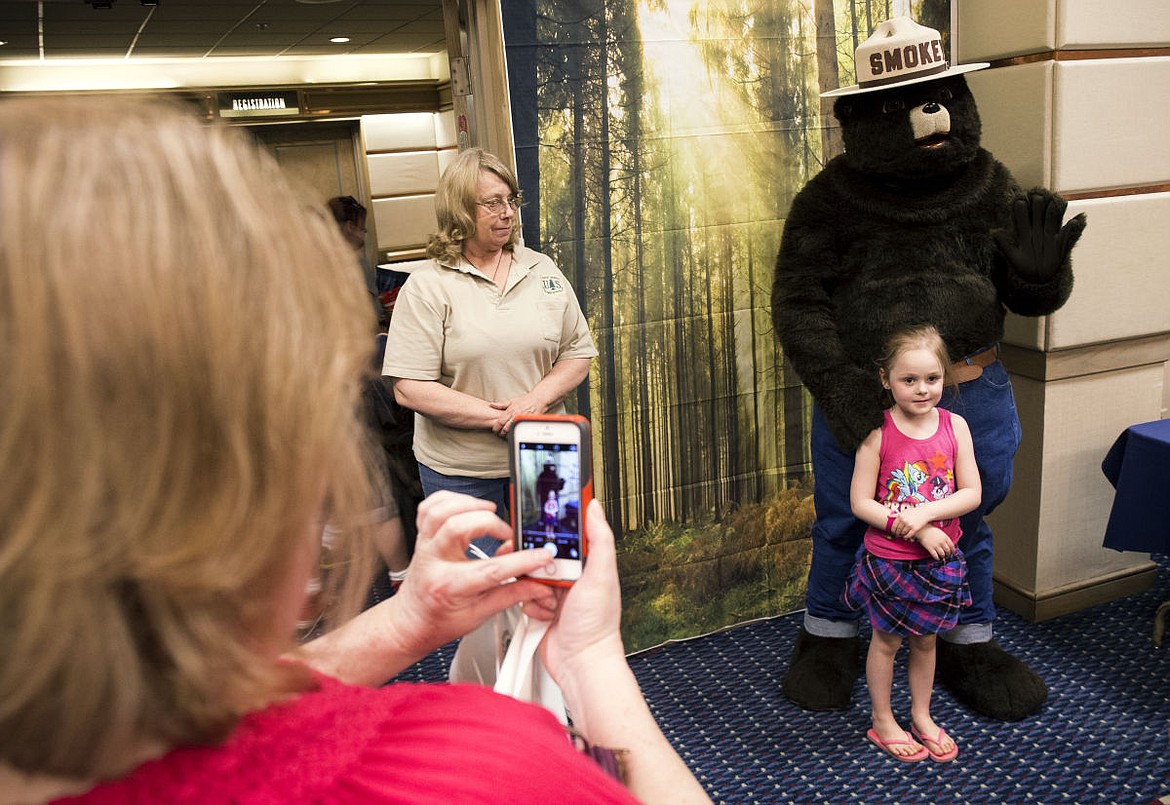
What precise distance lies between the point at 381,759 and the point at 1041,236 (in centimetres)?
250

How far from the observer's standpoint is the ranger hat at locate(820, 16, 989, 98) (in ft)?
8.32

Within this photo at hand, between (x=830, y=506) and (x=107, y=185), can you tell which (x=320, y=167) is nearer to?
A: (x=830, y=506)

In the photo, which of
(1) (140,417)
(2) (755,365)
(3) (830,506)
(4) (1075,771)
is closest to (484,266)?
(2) (755,365)

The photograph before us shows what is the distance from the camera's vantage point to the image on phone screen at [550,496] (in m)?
1.09

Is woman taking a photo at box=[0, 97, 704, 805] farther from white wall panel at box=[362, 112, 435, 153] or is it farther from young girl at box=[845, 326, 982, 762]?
white wall panel at box=[362, 112, 435, 153]

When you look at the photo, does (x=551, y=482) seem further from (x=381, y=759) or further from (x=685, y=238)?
(x=685, y=238)

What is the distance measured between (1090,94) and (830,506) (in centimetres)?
148

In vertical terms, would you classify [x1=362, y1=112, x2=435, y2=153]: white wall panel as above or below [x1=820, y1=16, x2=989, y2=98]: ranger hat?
above

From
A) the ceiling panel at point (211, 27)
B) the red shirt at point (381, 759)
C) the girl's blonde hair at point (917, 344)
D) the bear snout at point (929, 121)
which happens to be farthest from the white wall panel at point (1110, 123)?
the ceiling panel at point (211, 27)

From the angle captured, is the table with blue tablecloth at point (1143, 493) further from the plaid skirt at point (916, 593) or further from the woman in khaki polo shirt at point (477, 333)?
the woman in khaki polo shirt at point (477, 333)

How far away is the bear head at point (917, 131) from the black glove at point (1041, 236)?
0.21m

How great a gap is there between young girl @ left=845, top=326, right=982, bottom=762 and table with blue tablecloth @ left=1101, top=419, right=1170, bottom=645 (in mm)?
757

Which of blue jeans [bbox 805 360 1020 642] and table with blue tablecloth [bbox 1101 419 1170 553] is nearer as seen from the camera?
blue jeans [bbox 805 360 1020 642]

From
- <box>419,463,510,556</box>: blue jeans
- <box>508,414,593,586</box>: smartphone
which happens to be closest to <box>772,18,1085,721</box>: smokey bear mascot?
<box>419,463,510,556</box>: blue jeans
